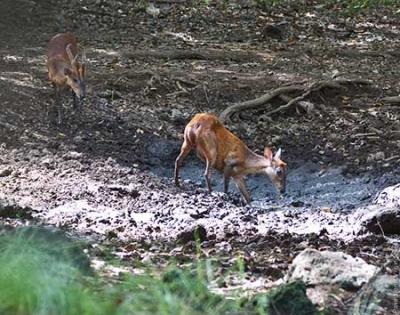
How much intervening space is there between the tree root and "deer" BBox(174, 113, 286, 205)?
1.62 meters

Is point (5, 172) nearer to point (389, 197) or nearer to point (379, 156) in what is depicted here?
point (389, 197)

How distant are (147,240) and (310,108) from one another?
5.93m

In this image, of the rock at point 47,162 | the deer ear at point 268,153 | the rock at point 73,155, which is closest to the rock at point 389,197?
the deer ear at point 268,153

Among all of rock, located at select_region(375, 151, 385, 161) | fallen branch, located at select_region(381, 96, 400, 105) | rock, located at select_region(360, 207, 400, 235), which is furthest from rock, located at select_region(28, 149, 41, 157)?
fallen branch, located at select_region(381, 96, 400, 105)

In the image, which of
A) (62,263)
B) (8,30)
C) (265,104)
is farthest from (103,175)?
(8,30)

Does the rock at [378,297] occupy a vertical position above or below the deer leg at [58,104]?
above

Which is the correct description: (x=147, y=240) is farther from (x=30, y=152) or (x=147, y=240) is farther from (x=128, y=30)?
(x=128, y=30)

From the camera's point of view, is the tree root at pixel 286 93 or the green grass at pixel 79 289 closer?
the green grass at pixel 79 289

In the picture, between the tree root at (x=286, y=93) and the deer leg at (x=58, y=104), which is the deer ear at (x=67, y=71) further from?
the tree root at (x=286, y=93)

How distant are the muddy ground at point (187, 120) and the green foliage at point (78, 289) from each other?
4.78 feet

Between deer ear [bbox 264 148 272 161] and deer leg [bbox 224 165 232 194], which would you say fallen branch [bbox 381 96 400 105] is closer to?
deer ear [bbox 264 148 272 161]

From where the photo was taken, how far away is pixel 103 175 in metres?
10.4

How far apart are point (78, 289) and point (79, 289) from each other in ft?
0.04

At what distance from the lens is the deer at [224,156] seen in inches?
426
